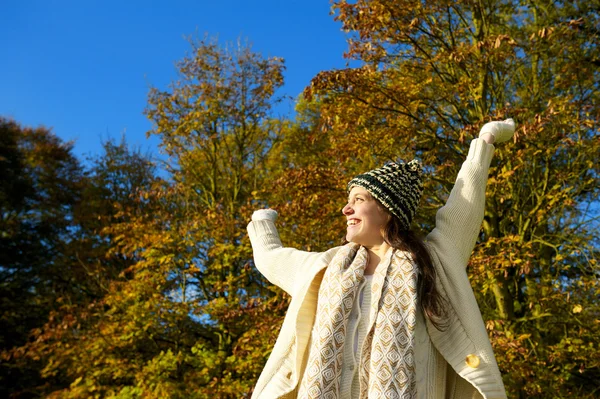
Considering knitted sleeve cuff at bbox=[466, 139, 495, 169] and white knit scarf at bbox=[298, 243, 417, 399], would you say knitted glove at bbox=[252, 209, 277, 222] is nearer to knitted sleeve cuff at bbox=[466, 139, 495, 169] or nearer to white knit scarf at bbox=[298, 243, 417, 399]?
white knit scarf at bbox=[298, 243, 417, 399]

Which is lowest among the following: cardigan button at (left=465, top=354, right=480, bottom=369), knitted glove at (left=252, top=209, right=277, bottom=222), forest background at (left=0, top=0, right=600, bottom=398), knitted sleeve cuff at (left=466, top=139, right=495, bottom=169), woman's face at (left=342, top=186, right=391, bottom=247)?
cardigan button at (left=465, top=354, right=480, bottom=369)

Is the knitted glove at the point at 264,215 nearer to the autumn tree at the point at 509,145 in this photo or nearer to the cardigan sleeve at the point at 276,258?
the cardigan sleeve at the point at 276,258

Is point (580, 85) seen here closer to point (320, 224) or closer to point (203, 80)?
point (320, 224)

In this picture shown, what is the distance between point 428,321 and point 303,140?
1069 centimetres

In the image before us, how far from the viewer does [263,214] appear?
3.31m

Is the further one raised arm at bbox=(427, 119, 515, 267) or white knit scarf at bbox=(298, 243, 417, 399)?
raised arm at bbox=(427, 119, 515, 267)

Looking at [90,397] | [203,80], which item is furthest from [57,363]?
[203,80]

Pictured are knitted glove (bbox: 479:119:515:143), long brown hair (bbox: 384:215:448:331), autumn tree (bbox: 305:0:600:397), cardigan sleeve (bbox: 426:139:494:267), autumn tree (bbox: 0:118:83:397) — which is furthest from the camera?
autumn tree (bbox: 0:118:83:397)

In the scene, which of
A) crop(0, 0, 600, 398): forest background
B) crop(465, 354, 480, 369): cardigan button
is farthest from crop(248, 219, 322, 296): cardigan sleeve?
crop(0, 0, 600, 398): forest background

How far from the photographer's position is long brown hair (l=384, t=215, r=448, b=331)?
2646mm

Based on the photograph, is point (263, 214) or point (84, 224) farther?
point (84, 224)

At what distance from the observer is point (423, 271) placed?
9.03 feet

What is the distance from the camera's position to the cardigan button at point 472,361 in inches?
98.7

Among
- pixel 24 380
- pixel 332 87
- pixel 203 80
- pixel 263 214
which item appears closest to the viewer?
pixel 263 214
